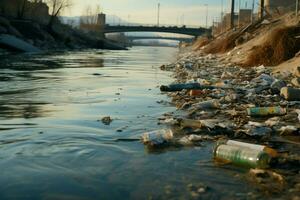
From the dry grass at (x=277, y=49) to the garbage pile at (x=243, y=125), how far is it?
8.00 metres

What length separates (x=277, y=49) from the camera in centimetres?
1961

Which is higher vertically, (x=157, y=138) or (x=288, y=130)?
(x=288, y=130)

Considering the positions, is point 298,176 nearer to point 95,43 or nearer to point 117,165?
point 117,165

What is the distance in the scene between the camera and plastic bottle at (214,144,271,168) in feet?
15.9

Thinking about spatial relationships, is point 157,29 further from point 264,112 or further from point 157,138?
point 157,138

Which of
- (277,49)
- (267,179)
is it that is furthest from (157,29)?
(267,179)

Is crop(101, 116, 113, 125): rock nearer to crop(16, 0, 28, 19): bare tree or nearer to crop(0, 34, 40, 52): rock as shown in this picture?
crop(0, 34, 40, 52): rock

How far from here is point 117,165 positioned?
5125 millimetres

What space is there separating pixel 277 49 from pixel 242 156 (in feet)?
50.6

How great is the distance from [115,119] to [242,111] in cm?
209

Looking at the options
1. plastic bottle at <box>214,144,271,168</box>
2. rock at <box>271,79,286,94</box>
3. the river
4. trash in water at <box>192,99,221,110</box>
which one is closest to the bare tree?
rock at <box>271,79,286,94</box>

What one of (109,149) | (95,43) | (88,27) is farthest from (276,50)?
(88,27)

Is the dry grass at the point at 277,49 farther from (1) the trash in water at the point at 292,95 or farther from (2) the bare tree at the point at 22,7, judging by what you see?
(2) the bare tree at the point at 22,7

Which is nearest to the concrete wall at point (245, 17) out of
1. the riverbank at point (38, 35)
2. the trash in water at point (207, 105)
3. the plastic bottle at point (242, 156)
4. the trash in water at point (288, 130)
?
the riverbank at point (38, 35)
